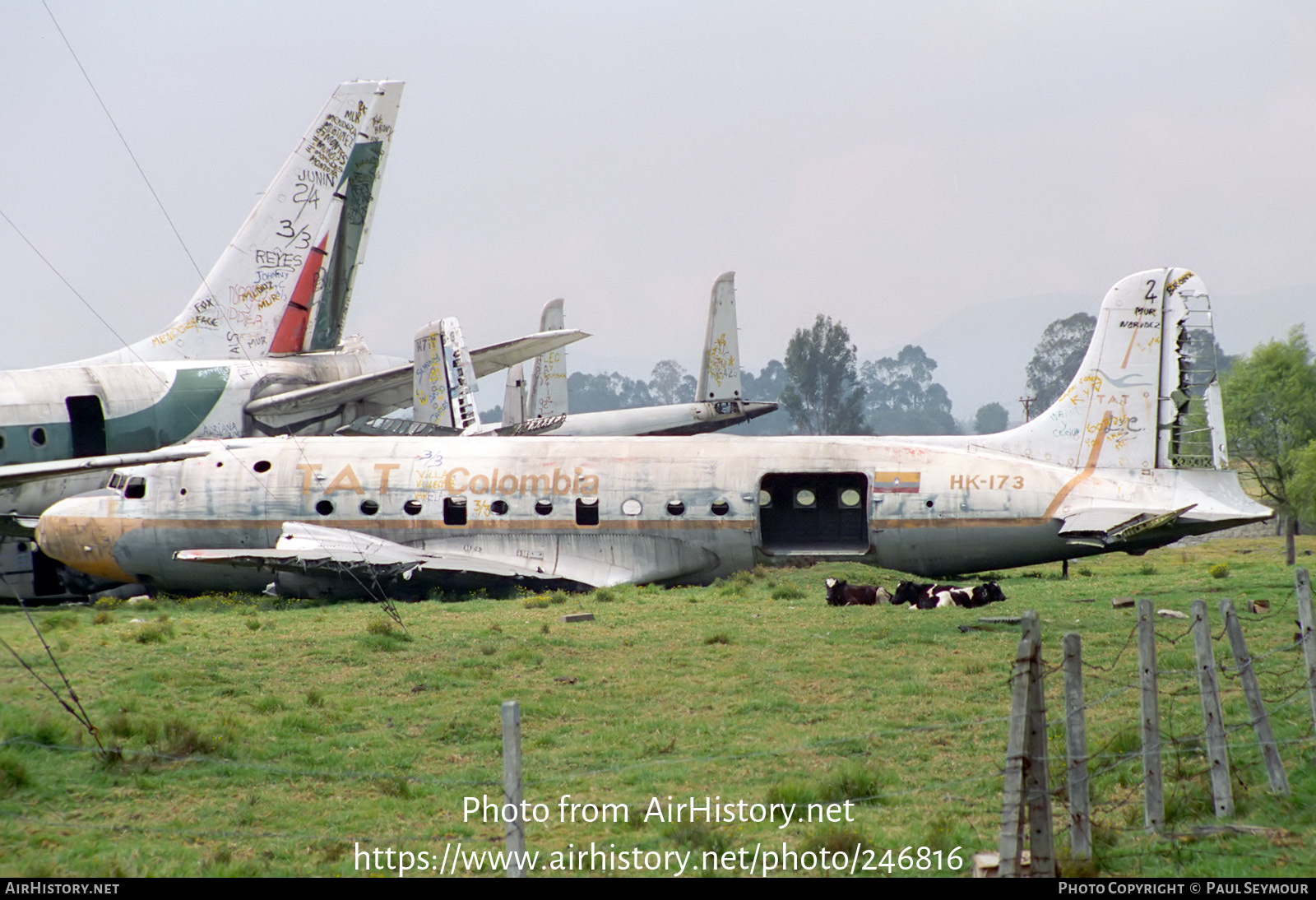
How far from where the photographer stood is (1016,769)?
8.23 m

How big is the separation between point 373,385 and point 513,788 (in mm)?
33503

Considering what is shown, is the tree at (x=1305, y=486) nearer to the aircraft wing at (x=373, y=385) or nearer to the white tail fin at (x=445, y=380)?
the aircraft wing at (x=373, y=385)

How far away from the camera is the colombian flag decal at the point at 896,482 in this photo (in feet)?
91.5

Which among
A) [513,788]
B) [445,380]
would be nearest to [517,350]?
[445,380]

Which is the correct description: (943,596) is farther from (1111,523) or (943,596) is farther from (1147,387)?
(1147,387)

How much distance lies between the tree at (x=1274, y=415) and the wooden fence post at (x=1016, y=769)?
43.1 metres

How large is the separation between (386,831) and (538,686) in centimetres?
620

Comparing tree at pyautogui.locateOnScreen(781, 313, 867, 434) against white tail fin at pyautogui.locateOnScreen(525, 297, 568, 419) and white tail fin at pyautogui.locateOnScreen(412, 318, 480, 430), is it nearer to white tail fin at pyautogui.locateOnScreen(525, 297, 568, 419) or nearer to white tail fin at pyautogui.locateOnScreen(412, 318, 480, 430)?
white tail fin at pyautogui.locateOnScreen(525, 297, 568, 419)

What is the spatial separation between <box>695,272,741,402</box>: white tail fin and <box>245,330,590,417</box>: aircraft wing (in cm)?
1734

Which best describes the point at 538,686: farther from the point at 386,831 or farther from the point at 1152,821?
the point at 1152,821

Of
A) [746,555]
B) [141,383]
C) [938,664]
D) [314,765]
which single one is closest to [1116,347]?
[746,555]

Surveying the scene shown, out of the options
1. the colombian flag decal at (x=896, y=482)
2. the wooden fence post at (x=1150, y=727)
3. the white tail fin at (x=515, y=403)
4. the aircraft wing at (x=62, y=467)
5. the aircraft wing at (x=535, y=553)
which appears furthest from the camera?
the white tail fin at (x=515, y=403)

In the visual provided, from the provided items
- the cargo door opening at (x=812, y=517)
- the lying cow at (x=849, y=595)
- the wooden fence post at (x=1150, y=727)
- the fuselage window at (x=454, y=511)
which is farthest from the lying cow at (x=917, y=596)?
the wooden fence post at (x=1150, y=727)

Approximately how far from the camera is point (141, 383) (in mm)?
35812
